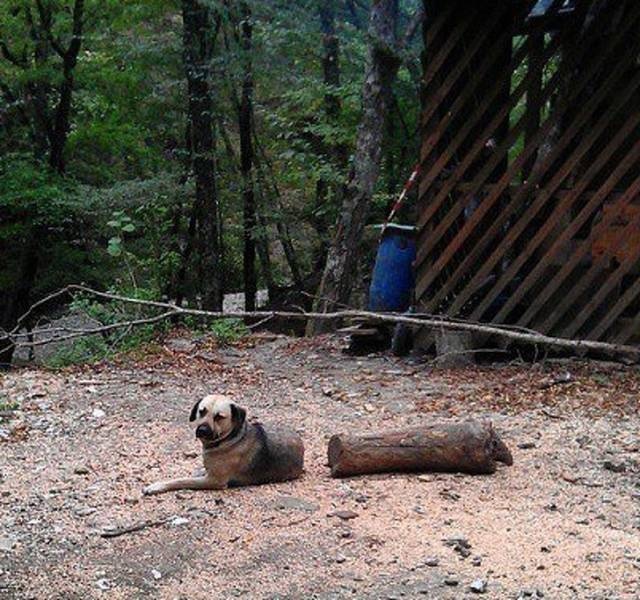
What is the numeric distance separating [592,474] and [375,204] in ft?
33.5

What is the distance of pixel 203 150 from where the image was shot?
13773mm

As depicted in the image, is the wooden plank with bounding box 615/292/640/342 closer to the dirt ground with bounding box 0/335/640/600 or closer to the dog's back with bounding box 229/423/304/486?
the dirt ground with bounding box 0/335/640/600

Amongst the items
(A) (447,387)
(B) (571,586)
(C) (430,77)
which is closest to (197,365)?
(A) (447,387)

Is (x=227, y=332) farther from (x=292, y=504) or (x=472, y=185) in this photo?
(x=292, y=504)

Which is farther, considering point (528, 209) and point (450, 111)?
point (450, 111)

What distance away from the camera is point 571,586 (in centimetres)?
356

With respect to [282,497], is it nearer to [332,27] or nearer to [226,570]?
[226,570]

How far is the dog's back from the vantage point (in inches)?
187

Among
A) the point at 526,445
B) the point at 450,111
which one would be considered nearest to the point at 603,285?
the point at 450,111

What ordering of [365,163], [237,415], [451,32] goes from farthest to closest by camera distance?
1. [365,163]
2. [451,32]
3. [237,415]

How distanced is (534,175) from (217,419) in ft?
14.7

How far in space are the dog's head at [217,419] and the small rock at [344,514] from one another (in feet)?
2.27

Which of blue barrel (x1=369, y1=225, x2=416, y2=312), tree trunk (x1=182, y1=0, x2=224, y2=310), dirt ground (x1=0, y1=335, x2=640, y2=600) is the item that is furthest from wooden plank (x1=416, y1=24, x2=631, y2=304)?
tree trunk (x1=182, y1=0, x2=224, y2=310)

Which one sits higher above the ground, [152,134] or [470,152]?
[152,134]
